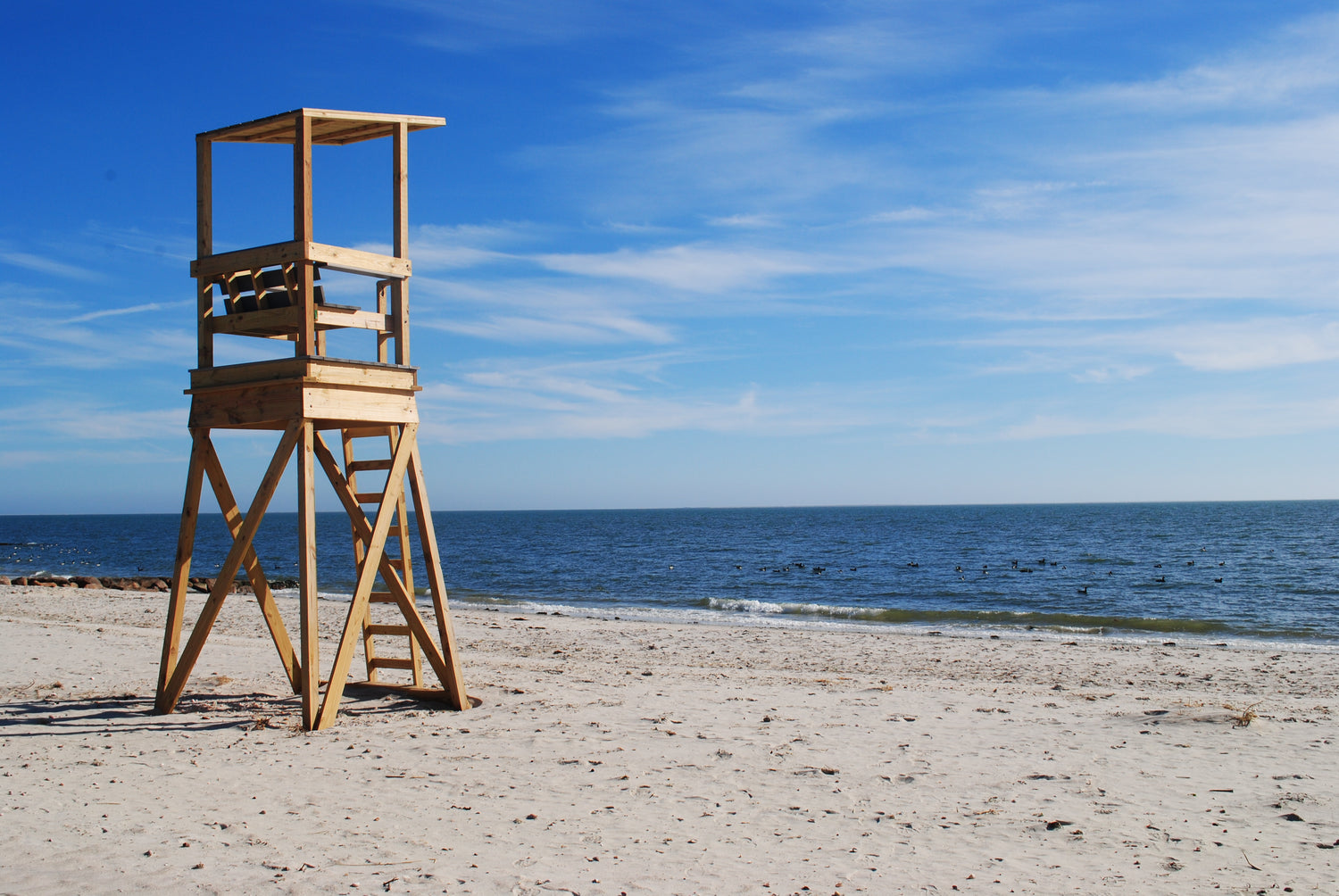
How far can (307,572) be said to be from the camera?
7250mm

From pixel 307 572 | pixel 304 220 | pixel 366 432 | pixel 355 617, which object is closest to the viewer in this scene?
pixel 307 572

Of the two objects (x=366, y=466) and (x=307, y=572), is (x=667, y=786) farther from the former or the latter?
(x=366, y=466)

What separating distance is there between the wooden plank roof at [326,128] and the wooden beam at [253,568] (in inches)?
114

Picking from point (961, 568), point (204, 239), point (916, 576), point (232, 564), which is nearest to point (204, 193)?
point (204, 239)

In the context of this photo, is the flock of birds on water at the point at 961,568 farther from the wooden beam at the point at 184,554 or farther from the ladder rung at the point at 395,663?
the wooden beam at the point at 184,554

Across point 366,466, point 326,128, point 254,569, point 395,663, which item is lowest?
point 395,663

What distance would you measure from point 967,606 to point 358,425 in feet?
67.4

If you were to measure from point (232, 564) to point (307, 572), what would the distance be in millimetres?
950

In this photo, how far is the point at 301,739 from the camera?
7293mm

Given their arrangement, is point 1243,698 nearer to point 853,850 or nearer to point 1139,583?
point 853,850

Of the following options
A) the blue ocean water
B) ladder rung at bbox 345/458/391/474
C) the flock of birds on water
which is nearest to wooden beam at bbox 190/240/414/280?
ladder rung at bbox 345/458/391/474

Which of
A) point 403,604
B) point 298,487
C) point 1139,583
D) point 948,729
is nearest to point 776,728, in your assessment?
point 948,729

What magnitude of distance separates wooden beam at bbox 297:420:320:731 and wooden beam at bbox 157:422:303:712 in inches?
6.0

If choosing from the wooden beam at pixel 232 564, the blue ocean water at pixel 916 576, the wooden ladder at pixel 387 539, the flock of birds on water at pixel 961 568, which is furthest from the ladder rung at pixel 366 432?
the flock of birds on water at pixel 961 568
